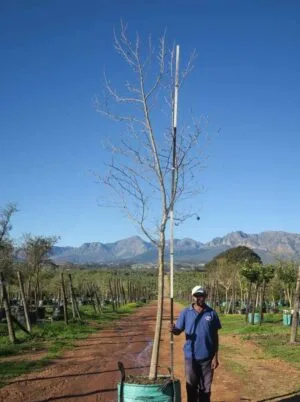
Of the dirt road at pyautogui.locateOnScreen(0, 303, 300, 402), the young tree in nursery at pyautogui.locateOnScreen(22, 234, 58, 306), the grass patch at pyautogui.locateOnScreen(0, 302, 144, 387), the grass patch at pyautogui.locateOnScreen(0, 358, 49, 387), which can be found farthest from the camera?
the young tree in nursery at pyautogui.locateOnScreen(22, 234, 58, 306)

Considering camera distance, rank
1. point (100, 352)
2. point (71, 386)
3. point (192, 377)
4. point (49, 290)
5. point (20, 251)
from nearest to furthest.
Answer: point (192, 377) → point (71, 386) → point (100, 352) → point (20, 251) → point (49, 290)

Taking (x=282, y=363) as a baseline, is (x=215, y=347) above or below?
above

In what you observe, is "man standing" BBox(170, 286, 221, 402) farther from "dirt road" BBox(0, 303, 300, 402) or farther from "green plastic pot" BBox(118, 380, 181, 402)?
"dirt road" BBox(0, 303, 300, 402)

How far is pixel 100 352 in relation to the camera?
58.3 ft

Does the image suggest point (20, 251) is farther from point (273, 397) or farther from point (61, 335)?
point (273, 397)

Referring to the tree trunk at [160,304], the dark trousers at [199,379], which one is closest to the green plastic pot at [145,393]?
the dark trousers at [199,379]

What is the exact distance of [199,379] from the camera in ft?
25.7

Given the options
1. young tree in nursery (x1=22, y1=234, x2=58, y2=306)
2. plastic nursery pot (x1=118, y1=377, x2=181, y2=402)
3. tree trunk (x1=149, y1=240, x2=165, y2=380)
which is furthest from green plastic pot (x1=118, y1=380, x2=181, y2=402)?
young tree in nursery (x1=22, y1=234, x2=58, y2=306)

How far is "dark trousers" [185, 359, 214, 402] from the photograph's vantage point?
777 centimetres

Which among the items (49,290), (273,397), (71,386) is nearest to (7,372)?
(71,386)

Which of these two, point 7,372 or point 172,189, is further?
point 7,372

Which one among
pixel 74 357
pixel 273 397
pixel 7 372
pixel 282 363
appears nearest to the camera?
pixel 273 397

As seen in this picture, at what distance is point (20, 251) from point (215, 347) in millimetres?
39723

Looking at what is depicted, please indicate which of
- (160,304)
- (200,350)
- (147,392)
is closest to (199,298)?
(200,350)
